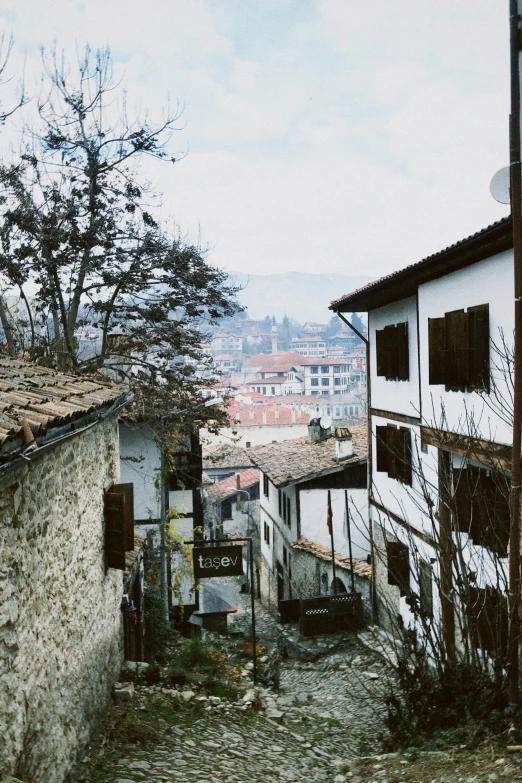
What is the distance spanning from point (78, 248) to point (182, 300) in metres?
2.75

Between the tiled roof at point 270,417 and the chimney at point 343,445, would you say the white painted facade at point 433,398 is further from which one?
the tiled roof at point 270,417

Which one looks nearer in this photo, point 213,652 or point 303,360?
point 213,652

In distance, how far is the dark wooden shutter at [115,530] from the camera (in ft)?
25.2

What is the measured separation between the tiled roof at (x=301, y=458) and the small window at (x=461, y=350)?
374 inches

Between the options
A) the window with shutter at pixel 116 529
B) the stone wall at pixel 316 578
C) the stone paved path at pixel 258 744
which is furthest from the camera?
the stone wall at pixel 316 578

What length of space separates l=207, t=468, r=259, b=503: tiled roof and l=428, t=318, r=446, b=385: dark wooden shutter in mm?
29621

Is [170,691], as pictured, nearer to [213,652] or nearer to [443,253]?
[213,652]

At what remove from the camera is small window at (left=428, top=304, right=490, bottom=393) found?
8.99 metres

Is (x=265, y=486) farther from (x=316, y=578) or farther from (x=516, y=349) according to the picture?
(x=516, y=349)

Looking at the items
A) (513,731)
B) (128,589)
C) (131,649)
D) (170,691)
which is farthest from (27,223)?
(513,731)

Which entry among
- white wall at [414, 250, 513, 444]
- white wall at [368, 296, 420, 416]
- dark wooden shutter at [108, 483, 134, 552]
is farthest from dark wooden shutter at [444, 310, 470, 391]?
dark wooden shutter at [108, 483, 134, 552]

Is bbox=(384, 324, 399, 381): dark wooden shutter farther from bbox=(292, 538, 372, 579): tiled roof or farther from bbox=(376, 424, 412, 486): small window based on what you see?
bbox=(292, 538, 372, 579): tiled roof

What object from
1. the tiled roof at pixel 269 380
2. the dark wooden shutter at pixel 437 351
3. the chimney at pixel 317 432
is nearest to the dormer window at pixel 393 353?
→ the dark wooden shutter at pixel 437 351

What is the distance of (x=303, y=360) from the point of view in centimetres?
11856
